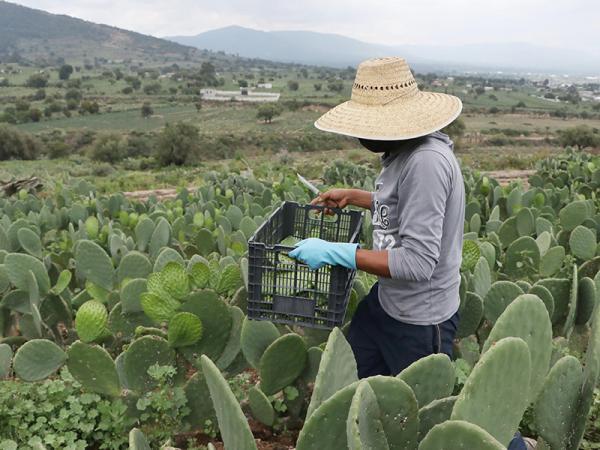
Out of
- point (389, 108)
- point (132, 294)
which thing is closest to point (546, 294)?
point (389, 108)

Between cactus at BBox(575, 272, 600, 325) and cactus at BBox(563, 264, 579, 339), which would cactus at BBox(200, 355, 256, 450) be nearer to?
cactus at BBox(563, 264, 579, 339)

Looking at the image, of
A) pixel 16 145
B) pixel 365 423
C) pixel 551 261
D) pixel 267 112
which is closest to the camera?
pixel 365 423

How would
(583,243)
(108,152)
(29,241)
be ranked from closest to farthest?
(583,243), (29,241), (108,152)

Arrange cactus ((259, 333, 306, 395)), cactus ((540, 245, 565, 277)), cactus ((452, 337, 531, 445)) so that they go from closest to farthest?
cactus ((452, 337, 531, 445)), cactus ((259, 333, 306, 395)), cactus ((540, 245, 565, 277))

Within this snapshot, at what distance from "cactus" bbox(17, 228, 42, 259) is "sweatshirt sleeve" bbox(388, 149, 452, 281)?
99.6 inches

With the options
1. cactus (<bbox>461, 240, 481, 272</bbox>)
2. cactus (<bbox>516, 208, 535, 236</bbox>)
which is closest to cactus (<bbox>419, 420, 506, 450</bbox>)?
cactus (<bbox>461, 240, 481, 272</bbox>)

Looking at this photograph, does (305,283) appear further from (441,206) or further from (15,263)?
(15,263)

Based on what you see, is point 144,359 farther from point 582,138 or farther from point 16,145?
point 16,145

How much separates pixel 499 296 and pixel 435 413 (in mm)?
1096

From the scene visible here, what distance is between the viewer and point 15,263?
2738 millimetres

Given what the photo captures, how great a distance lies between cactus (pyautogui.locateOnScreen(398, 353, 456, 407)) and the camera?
144 cm

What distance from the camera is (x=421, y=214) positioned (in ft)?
5.22

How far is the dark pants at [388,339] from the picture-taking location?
1849mm

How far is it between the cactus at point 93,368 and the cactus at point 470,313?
1323mm
